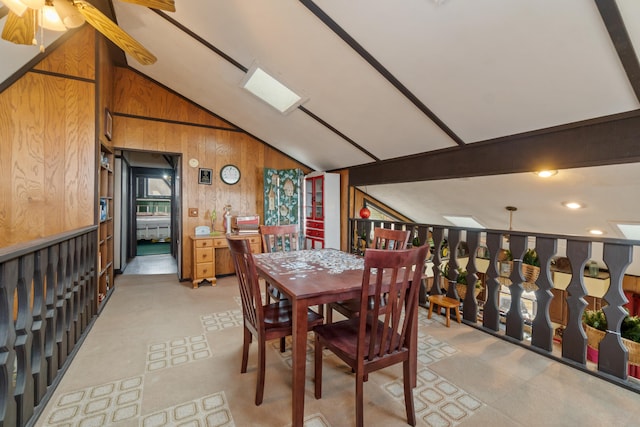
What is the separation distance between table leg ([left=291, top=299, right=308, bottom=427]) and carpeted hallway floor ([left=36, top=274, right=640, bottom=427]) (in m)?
0.16

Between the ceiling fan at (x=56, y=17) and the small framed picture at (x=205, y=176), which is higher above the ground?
the ceiling fan at (x=56, y=17)

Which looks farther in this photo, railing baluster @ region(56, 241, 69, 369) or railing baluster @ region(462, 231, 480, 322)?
railing baluster @ region(462, 231, 480, 322)

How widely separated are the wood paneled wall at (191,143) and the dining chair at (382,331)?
142 inches

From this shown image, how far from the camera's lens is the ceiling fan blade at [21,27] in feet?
5.45

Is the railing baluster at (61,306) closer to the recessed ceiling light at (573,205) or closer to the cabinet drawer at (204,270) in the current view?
the cabinet drawer at (204,270)

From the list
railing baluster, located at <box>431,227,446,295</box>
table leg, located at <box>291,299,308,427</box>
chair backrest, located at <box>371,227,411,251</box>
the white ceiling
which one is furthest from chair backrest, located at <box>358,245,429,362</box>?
railing baluster, located at <box>431,227,446,295</box>

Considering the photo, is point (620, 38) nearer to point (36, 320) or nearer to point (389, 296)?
point (389, 296)

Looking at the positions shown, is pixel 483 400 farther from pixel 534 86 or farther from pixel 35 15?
pixel 35 15

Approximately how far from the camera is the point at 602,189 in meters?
2.96

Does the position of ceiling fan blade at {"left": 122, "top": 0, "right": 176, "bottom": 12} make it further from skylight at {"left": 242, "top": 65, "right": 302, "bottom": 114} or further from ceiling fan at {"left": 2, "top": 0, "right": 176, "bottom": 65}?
skylight at {"left": 242, "top": 65, "right": 302, "bottom": 114}

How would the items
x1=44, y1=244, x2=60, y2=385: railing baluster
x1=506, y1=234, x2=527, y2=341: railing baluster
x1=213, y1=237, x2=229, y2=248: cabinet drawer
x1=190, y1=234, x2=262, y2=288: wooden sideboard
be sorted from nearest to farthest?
x1=44, y1=244, x2=60, y2=385: railing baluster → x1=506, y1=234, x2=527, y2=341: railing baluster → x1=190, y1=234, x2=262, y2=288: wooden sideboard → x1=213, y1=237, x2=229, y2=248: cabinet drawer

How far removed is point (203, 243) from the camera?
4137 mm

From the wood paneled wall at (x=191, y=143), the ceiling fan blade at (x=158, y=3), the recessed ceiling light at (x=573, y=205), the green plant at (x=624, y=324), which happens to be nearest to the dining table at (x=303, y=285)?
the green plant at (x=624, y=324)

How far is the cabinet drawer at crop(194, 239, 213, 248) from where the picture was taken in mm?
4090
